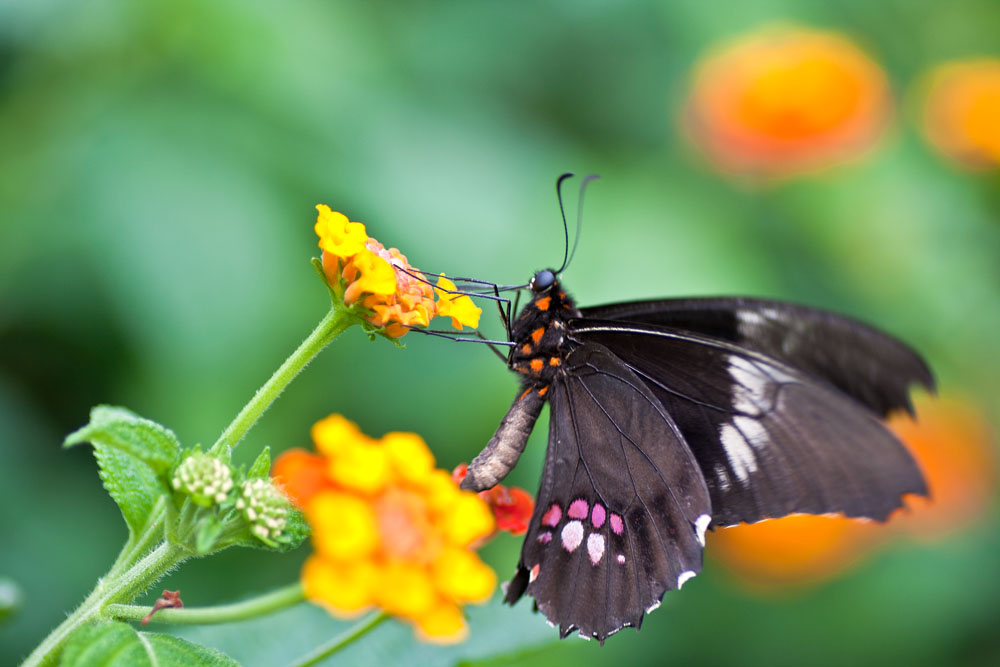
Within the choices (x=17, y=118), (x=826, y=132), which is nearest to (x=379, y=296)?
(x=17, y=118)

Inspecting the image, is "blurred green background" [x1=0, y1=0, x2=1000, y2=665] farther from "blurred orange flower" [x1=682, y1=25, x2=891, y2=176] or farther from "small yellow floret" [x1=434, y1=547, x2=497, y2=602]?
"small yellow floret" [x1=434, y1=547, x2=497, y2=602]

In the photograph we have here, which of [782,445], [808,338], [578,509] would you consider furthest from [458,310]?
[808,338]

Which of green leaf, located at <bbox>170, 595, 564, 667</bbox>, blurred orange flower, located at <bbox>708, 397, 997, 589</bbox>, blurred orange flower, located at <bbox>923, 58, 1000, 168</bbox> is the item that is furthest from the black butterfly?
blurred orange flower, located at <bbox>923, 58, 1000, 168</bbox>

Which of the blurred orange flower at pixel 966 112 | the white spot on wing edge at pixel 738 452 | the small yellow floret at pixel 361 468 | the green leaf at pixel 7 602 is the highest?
the blurred orange flower at pixel 966 112

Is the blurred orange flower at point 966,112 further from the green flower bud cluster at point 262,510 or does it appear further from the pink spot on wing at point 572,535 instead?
the green flower bud cluster at point 262,510

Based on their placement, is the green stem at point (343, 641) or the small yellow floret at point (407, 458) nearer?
the small yellow floret at point (407, 458)

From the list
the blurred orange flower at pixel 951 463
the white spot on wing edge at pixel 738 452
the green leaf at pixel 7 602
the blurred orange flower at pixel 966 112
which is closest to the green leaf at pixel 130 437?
the green leaf at pixel 7 602

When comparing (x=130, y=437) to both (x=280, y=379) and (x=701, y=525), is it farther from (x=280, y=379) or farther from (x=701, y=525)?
(x=701, y=525)
